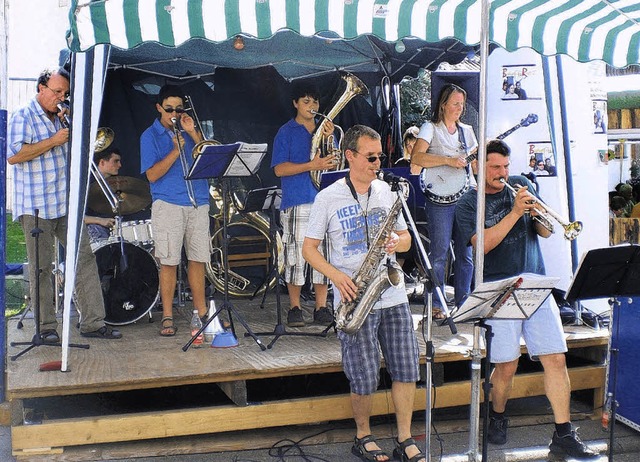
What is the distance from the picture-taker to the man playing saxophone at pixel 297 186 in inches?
268

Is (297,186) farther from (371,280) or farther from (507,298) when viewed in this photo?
(507,298)

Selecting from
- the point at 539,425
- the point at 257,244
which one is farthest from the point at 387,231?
the point at 257,244

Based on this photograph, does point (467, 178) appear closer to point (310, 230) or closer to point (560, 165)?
point (560, 165)

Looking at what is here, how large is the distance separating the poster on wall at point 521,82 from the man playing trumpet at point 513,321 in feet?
6.01

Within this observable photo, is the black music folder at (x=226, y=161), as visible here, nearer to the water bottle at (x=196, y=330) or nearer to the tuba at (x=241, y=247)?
the water bottle at (x=196, y=330)

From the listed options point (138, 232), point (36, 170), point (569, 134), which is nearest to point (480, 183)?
point (569, 134)

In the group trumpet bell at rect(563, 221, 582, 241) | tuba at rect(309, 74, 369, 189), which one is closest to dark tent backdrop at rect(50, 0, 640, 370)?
trumpet bell at rect(563, 221, 582, 241)

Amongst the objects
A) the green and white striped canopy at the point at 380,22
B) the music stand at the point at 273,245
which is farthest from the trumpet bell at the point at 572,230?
the music stand at the point at 273,245

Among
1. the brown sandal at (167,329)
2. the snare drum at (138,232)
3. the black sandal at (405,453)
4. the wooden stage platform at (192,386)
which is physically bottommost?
the black sandal at (405,453)

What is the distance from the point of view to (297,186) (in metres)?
6.84

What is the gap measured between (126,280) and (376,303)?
9.78 ft

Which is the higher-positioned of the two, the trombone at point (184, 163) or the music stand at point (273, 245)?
the trombone at point (184, 163)

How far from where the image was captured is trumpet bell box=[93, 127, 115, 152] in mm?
8359

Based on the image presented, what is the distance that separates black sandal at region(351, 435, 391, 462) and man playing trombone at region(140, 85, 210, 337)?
211 centimetres
